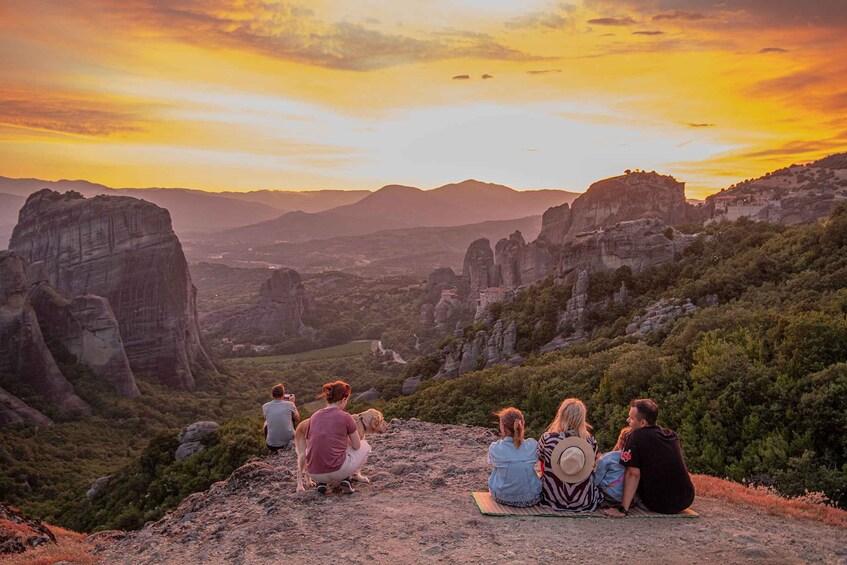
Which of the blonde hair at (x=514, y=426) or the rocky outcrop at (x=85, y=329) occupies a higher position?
the blonde hair at (x=514, y=426)

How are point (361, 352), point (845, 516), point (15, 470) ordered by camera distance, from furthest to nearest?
point (361, 352), point (15, 470), point (845, 516)

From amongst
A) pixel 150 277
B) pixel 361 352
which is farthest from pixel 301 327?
pixel 150 277

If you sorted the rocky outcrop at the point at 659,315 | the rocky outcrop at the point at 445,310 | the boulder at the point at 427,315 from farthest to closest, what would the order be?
the boulder at the point at 427,315 < the rocky outcrop at the point at 445,310 < the rocky outcrop at the point at 659,315

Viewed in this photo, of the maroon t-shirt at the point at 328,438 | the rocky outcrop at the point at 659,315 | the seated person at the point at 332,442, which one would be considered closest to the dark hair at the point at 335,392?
the seated person at the point at 332,442

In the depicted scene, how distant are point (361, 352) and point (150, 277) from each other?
29451 millimetres

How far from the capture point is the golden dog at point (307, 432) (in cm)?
1104

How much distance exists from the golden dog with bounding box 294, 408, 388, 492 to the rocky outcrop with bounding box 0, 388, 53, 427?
43.0 m

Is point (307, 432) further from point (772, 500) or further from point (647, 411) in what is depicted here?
point (772, 500)

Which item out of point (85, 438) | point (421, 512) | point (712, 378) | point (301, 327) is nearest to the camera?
point (421, 512)

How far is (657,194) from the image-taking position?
92.7 metres

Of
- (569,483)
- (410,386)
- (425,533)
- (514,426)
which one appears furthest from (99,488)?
(569,483)

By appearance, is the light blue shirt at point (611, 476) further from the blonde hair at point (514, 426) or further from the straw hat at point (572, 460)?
the blonde hair at point (514, 426)

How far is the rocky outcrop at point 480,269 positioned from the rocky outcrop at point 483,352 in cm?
5628

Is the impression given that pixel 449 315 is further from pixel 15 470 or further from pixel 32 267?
pixel 15 470
